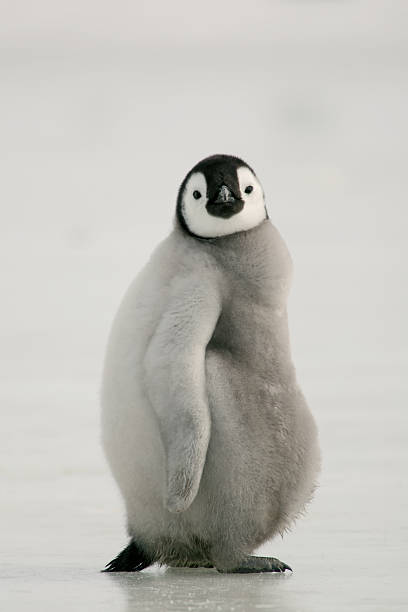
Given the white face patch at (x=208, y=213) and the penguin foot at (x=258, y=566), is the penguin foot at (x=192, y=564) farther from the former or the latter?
the white face patch at (x=208, y=213)

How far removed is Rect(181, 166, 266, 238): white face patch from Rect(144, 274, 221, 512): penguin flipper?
186mm

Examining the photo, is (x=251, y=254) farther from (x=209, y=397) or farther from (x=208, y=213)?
(x=209, y=397)

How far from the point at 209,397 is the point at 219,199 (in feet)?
1.85

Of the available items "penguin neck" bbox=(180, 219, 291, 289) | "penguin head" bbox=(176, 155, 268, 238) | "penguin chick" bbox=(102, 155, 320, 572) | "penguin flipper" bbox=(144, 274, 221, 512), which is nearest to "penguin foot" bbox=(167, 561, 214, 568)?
"penguin chick" bbox=(102, 155, 320, 572)

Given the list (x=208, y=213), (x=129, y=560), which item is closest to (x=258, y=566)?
(x=129, y=560)

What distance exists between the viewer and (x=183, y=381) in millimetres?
3570

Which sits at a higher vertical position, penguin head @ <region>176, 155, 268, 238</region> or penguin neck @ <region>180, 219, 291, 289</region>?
penguin head @ <region>176, 155, 268, 238</region>

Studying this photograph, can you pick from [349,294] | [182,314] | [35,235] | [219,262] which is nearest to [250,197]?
[219,262]

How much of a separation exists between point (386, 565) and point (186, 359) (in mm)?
777

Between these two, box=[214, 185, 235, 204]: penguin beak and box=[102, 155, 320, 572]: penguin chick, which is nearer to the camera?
box=[102, 155, 320, 572]: penguin chick

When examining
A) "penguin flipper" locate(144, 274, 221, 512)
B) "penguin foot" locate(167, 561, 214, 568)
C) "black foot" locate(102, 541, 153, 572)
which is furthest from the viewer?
"penguin foot" locate(167, 561, 214, 568)

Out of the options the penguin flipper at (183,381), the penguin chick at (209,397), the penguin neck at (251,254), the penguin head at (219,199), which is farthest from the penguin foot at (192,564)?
the penguin head at (219,199)

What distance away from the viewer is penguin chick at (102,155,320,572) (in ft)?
11.9

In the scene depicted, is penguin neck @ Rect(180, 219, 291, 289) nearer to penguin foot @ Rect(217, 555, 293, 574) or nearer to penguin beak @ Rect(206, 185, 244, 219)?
penguin beak @ Rect(206, 185, 244, 219)
